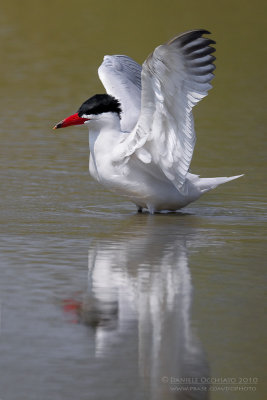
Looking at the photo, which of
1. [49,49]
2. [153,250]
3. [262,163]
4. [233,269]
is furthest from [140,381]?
[49,49]

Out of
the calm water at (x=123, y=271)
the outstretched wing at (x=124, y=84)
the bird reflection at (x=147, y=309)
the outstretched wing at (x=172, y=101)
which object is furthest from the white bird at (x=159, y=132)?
the outstretched wing at (x=124, y=84)

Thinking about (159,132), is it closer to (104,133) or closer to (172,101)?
(172,101)

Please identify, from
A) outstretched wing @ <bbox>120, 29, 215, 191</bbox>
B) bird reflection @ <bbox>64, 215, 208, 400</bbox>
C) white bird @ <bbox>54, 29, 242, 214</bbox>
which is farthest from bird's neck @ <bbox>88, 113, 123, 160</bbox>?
bird reflection @ <bbox>64, 215, 208, 400</bbox>

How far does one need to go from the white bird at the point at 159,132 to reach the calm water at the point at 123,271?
0.82 feet

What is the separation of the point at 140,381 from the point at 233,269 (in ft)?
Result: 6.40

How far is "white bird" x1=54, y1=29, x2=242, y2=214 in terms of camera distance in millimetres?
7148

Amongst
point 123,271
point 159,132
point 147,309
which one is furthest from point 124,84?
point 147,309

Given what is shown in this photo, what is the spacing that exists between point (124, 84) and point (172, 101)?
1.89m

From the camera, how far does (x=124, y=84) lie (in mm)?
9156

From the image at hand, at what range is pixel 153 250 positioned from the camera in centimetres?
663

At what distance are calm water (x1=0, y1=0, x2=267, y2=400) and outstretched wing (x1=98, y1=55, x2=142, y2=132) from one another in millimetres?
695

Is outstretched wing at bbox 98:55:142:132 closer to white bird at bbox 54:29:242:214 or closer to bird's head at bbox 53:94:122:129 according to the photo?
white bird at bbox 54:29:242:214

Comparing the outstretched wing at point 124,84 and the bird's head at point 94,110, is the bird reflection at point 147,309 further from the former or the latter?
the outstretched wing at point 124,84

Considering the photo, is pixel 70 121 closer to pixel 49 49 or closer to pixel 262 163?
pixel 262 163
